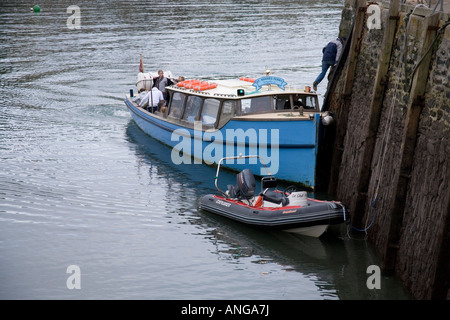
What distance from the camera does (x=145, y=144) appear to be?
25172mm

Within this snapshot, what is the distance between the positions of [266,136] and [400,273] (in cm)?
720

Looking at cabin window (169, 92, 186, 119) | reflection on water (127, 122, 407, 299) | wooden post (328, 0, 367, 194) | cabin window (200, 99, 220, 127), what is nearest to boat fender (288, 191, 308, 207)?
reflection on water (127, 122, 407, 299)

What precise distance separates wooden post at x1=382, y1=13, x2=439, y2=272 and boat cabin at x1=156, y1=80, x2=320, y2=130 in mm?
6476

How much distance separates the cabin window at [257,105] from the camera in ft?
66.3

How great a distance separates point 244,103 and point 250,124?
1031 mm

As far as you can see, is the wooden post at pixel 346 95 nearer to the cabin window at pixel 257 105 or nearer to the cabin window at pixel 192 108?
the cabin window at pixel 257 105

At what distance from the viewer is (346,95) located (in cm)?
1830

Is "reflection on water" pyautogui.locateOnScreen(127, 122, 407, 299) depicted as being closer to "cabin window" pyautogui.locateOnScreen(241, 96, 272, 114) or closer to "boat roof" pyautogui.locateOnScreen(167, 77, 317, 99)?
"cabin window" pyautogui.locateOnScreen(241, 96, 272, 114)

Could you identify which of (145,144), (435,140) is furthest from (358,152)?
(145,144)

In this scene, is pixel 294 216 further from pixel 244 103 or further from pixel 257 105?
pixel 244 103

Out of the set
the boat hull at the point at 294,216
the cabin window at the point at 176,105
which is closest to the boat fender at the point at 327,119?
the boat hull at the point at 294,216

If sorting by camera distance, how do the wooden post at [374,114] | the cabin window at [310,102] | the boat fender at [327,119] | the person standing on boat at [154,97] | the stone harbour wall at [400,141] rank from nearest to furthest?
the stone harbour wall at [400,141] < the wooden post at [374,114] < the boat fender at [327,119] < the cabin window at [310,102] < the person standing on boat at [154,97]

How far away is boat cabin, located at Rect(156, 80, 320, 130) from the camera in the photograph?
20.2 metres

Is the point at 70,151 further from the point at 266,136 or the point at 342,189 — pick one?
the point at 342,189
